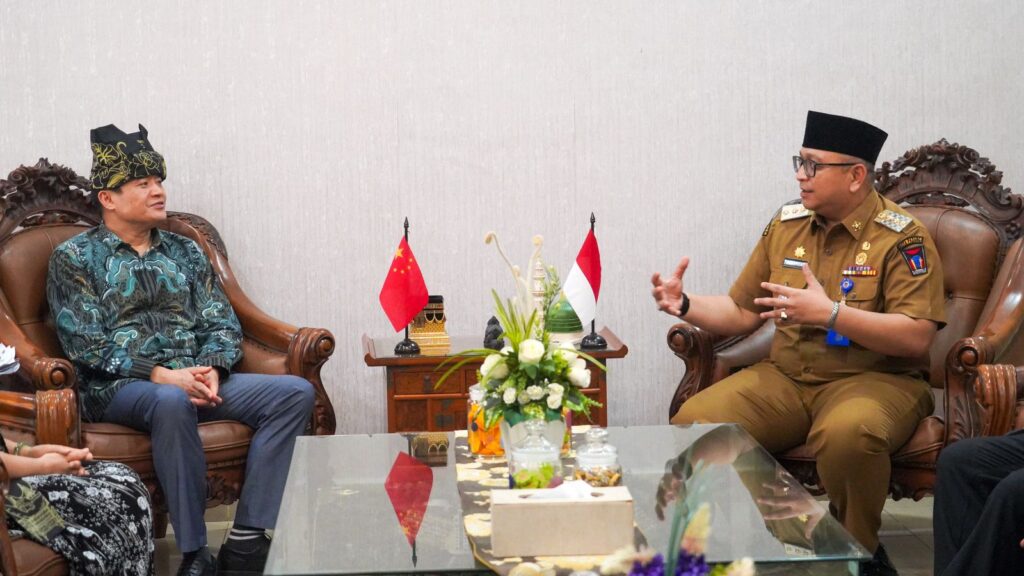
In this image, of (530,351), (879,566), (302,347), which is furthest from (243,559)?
(879,566)

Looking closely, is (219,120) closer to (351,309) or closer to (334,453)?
(351,309)

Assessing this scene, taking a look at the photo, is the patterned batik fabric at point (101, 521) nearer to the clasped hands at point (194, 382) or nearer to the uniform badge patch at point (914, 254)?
the clasped hands at point (194, 382)

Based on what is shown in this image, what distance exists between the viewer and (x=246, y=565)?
143 inches

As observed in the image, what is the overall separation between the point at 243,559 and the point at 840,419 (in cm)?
183

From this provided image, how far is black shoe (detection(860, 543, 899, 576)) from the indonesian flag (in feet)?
3.80

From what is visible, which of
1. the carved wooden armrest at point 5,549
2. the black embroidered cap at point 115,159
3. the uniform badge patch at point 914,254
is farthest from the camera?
the black embroidered cap at point 115,159

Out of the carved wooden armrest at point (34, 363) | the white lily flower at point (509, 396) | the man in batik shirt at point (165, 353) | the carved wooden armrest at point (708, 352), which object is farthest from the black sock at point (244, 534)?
the carved wooden armrest at point (708, 352)

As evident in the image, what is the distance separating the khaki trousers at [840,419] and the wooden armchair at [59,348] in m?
1.33

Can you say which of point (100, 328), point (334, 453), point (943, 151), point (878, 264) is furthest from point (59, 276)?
point (943, 151)

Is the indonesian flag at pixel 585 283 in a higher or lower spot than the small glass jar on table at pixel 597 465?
higher

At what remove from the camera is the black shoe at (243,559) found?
364 centimetres

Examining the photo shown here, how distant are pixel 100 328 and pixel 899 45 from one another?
3.05 metres

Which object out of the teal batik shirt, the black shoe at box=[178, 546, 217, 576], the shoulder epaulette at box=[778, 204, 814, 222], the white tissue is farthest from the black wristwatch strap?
the black shoe at box=[178, 546, 217, 576]

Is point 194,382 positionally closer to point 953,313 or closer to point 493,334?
point 493,334
